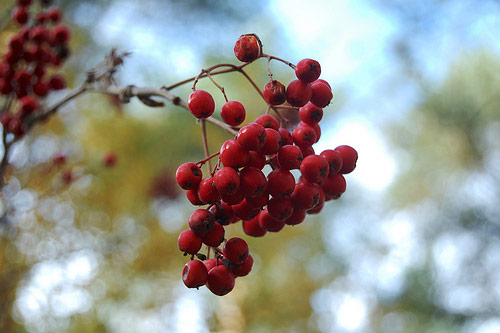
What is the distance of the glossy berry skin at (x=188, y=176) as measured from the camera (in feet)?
1.50

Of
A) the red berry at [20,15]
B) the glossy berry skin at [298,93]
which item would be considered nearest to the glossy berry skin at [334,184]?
the glossy berry skin at [298,93]

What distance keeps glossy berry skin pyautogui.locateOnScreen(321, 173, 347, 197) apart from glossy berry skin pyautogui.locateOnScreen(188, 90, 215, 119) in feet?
0.61

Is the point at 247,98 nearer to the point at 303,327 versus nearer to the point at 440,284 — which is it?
the point at 303,327

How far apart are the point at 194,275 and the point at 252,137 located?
0.17m

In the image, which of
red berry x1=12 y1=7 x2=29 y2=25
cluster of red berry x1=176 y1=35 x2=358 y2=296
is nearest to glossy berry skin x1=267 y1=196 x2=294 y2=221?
cluster of red berry x1=176 y1=35 x2=358 y2=296

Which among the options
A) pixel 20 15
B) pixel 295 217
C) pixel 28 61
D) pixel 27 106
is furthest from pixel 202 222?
pixel 20 15

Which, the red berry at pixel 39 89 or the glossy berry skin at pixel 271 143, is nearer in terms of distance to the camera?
the glossy berry skin at pixel 271 143

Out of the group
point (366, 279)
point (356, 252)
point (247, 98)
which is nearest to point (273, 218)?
point (247, 98)

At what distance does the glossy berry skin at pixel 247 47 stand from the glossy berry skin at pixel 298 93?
60 mm

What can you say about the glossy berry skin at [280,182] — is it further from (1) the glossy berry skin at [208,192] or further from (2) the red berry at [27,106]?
(2) the red berry at [27,106]

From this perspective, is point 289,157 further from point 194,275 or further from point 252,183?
point 194,275

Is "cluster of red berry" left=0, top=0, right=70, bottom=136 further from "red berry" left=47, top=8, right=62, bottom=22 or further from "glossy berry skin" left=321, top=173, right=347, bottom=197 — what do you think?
"glossy berry skin" left=321, top=173, right=347, bottom=197

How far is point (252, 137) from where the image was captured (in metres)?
0.43

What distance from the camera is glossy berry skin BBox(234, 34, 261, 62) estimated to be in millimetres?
466
